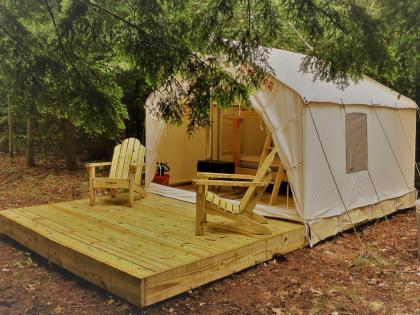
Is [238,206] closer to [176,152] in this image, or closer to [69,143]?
[176,152]

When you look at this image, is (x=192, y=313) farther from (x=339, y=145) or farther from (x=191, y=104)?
(x=339, y=145)

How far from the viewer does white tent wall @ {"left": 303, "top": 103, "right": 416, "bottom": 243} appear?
17.9 feet

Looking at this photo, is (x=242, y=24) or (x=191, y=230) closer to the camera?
(x=242, y=24)

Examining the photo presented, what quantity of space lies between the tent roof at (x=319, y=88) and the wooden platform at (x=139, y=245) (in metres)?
1.64

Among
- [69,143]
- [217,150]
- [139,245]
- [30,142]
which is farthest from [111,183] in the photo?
[30,142]

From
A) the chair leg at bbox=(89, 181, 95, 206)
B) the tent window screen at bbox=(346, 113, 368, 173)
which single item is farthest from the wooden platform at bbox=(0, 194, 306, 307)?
the tent window screen at bbox=(346, 113, 368, 173)

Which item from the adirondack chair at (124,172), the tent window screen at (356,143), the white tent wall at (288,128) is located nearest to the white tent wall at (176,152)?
the adirondack chair at (124,172)

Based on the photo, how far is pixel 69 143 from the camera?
34.1 ft

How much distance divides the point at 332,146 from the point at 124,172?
9.36ft

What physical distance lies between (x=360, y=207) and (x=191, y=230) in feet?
8.35

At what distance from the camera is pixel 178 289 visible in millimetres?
3953

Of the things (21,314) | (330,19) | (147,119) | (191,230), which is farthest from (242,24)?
(147,119)

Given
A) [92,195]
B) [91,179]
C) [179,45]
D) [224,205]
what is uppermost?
[179,45]

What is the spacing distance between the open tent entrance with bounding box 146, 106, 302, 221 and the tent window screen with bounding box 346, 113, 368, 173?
119 cm
